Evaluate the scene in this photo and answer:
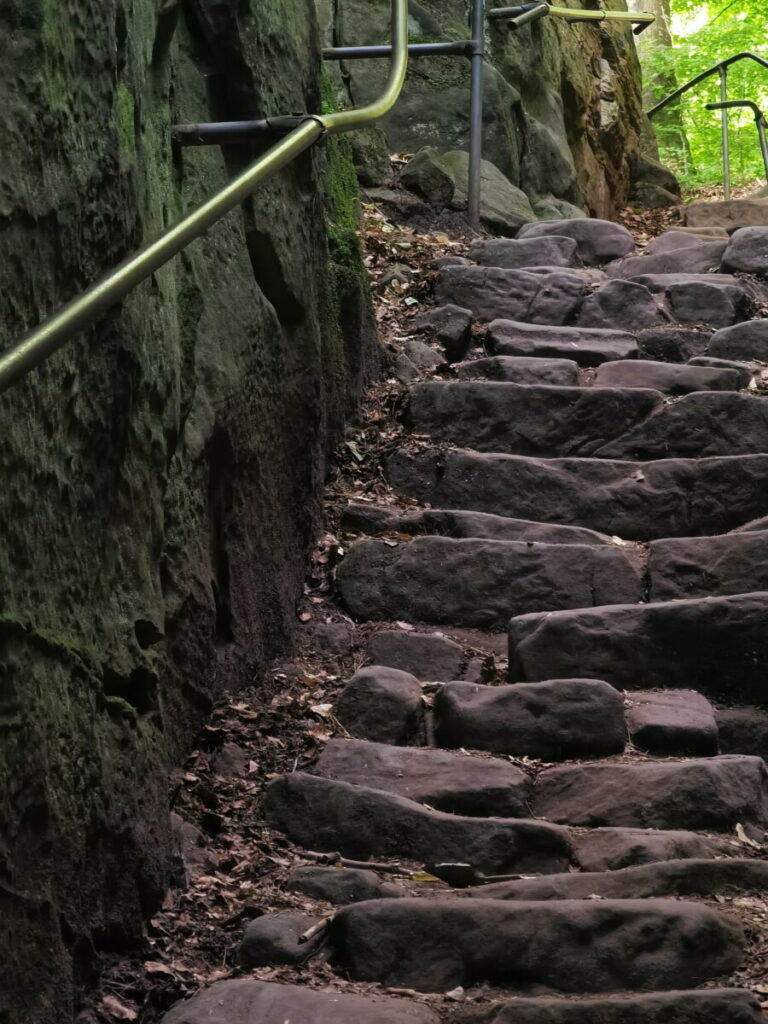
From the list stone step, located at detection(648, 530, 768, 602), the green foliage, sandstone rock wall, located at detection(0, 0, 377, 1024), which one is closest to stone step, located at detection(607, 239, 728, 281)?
stone step, located at detection(648, 530, 768, 602)

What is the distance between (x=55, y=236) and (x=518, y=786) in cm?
172

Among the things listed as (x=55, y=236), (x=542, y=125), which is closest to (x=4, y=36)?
(x=55, y=236)

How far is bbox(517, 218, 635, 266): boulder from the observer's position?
754 centimetres

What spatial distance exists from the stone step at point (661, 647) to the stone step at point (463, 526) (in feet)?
2.17

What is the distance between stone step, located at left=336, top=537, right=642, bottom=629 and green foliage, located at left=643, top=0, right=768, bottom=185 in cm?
1096

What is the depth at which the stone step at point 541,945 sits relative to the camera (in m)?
2.30

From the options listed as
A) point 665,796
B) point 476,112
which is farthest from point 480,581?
point 476,112

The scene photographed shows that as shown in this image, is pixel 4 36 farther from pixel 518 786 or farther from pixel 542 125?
pixel 542 125

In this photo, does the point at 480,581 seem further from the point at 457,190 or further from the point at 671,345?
the point at 457,190

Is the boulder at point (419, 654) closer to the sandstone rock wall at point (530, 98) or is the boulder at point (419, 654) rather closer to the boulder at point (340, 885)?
the boulder at point (340, 885)

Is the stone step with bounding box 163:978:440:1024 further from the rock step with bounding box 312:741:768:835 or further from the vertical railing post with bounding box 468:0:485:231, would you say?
the vertical railing post with bounding box 468:0:485:231

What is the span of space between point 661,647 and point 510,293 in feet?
9.90

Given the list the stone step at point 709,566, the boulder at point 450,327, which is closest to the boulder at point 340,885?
the stone step at point 709,566

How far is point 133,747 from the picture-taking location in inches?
99.6
